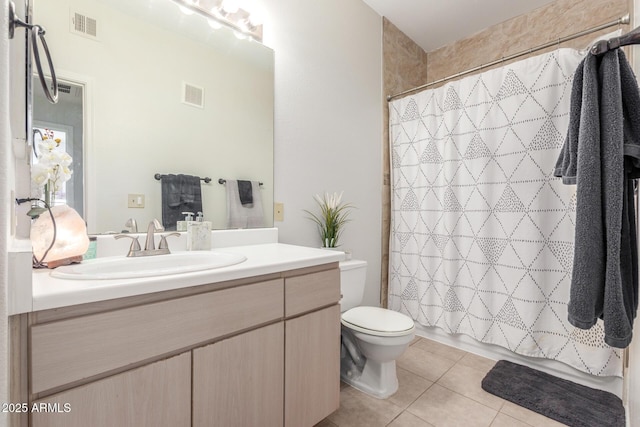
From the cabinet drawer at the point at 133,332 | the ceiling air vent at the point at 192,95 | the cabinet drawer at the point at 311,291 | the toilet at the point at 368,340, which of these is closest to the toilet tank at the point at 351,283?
the toilet at the point at 368,340

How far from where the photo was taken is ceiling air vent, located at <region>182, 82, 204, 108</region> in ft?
4.78

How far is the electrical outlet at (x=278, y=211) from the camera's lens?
1.82 meters

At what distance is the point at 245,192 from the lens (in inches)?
66.2

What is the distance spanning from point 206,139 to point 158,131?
23 cm

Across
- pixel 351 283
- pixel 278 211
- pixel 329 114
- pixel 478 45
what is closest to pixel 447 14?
pixel 478 45

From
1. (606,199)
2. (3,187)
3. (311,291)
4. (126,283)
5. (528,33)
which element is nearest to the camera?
(3,187)

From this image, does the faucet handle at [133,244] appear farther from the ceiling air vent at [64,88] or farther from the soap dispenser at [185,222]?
the ceiling air vent at [64,88]

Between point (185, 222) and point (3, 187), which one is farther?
point (185, 222)

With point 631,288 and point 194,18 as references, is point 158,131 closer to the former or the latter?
point 194,18

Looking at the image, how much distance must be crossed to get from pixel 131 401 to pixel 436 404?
1.47 m

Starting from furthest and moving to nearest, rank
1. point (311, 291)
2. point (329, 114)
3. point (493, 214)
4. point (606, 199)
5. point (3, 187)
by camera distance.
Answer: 1. point (329, 114)
2. point (493, 214)
3. point (311, 291)
4. point (606, 199)
5. point (3, 187)

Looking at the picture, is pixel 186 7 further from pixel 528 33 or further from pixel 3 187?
pixel 528 33

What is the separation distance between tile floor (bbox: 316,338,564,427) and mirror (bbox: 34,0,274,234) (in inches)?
45.0

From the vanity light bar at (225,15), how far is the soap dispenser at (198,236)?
107cm
